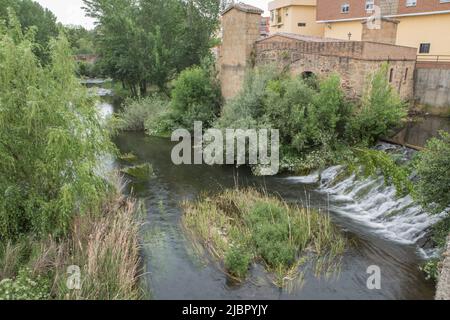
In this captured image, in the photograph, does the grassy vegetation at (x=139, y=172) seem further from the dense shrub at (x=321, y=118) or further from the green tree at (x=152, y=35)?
the green tree at (x=152, y=35)

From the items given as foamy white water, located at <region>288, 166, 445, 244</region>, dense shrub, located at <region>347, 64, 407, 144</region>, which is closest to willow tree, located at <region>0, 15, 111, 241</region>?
foamy white water, located at <region>288, 166, 445, 244</region>

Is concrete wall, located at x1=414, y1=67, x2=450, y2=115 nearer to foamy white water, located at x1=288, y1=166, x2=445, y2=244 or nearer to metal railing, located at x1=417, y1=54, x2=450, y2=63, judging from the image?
metal railing, located at x1=417, y1=54, x2=450, y2=63

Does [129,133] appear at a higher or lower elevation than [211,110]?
lower

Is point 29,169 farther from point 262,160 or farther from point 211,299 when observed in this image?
point 262,160

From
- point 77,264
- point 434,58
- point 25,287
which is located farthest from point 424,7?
point 25,287

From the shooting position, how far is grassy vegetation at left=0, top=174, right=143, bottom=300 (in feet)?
21.6

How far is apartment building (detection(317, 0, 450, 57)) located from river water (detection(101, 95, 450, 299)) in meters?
9.98

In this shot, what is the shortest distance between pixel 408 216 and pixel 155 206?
7.75m

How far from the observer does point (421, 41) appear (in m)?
22.1

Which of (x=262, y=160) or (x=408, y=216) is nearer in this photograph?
(x=408, y=216)

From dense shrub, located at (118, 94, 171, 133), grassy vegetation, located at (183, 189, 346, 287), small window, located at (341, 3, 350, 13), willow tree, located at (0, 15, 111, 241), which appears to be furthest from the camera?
small window, located at (341, 3, 350, 13)

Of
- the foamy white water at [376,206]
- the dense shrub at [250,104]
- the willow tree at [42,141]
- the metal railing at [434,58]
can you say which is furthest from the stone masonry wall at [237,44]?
the willow tree at [42,141]

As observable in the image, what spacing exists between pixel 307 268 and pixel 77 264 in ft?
16.7
